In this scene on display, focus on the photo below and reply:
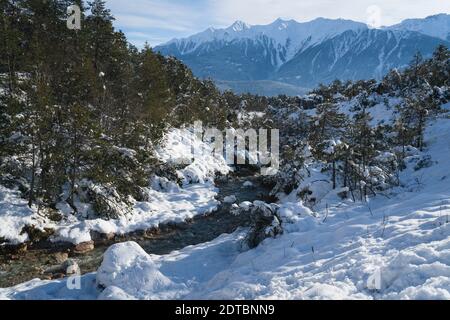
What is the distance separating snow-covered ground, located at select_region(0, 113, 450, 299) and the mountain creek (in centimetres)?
226

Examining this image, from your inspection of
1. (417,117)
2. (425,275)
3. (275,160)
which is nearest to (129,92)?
(275,160)

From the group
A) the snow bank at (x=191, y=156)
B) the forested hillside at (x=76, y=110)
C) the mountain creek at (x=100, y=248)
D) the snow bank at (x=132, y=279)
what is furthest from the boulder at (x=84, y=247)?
the snow bank at (x=191, y=156)

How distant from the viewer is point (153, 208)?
917 inches

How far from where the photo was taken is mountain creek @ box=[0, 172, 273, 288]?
49.4 feet

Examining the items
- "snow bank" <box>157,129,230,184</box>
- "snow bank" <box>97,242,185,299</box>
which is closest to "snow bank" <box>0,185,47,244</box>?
"snow bank" <box>97,242,185,299</box>

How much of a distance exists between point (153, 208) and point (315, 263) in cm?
1488

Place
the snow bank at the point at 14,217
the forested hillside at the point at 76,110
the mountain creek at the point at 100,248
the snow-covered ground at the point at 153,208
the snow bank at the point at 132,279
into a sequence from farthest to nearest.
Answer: the forested hillside at the point at 76,110 → the snow-covered ground at the point at 153,208 → the snow bank at the point at 14,217 → the mountain creek at the point at 100,248 → the snow bank at the point at 132,279

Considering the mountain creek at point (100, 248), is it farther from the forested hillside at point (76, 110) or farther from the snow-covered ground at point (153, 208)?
the forested hillside at point (76, 110)

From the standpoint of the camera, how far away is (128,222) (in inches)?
821

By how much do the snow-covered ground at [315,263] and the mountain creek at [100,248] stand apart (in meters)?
2.26

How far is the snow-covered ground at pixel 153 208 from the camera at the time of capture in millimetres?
18406

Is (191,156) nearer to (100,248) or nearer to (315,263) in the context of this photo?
(100,248)

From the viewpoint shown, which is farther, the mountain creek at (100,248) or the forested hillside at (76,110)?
the forested hillside at (76,110)

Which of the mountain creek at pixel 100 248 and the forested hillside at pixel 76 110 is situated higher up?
the forested hillside at pixel 76 110
